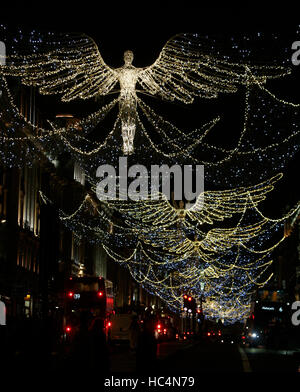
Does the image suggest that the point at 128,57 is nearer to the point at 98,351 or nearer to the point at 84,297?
the point at 98,351

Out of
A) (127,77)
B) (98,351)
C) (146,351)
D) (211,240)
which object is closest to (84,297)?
(211,240)

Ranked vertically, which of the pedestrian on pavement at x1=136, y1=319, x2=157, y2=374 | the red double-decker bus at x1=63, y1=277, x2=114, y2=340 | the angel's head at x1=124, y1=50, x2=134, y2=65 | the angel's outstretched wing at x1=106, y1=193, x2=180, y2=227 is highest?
the angel's head at x1=124, y1=50, x2=134, y2=65

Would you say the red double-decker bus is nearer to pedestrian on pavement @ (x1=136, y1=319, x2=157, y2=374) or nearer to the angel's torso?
the angel's torso

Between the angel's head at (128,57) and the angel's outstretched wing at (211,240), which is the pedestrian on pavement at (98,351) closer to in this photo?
the angel's head at (128,57)

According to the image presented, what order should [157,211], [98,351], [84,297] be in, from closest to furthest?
[98,351] < [157,211] < [84,297]

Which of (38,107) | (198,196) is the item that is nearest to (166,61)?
(198,196)

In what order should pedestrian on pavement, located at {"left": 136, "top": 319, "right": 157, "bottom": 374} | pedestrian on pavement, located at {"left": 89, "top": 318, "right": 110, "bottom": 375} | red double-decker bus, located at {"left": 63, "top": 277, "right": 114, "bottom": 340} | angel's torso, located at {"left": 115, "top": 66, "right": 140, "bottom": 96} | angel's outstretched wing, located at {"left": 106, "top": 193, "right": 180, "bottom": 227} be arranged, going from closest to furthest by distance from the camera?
1. pedestrian on pavement, located at {"left": 89, "top": 318, "right": 110, "bottom": 375}
2. pedestrian on pavement, located at {"left": 136, "top": 319, "right": 157, "bottom": 374}
3. angel's torso, located at {"left": 115, "top": 66, "right": 140, "bottom": 96}
4. angel's outstretched wing, located at {"left": 106, "top": 193, "right": 180, "bottom": 227}
5. red double-decker bus, located at {"left": 63, "top": 277, "right": 114, "bottom": 340}

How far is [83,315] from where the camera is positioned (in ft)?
37.5

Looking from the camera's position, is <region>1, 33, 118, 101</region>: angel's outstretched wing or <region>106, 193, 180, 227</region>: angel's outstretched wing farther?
<region>106, 193, 180, 227</region>: angel's outstretched wing

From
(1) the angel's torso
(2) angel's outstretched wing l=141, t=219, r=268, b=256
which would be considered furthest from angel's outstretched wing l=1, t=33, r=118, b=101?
(2) angel's outstretched wing l=141, t=219, r=268, b=256

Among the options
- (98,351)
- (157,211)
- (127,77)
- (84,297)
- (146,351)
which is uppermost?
(127,77)

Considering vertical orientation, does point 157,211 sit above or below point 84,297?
above

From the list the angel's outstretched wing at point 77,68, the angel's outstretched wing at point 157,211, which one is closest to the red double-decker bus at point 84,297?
the angel's outstretched wing at point 157,211
